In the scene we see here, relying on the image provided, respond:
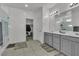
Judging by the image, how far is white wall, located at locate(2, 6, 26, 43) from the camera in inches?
178

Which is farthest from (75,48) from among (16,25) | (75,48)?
(16,25)

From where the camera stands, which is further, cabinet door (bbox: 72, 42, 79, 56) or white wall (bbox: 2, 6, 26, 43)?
white wall (bbox: 2, 6, 26, 43)

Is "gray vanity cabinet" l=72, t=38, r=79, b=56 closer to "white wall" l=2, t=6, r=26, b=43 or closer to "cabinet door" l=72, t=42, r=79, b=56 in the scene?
"cabinet door" l=72, t=42, r=79, b=56

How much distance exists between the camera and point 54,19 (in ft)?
13.7

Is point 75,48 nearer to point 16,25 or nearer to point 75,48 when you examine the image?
point 75,48

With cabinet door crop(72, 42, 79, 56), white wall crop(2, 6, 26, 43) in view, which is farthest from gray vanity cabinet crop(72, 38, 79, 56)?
white wall crop(2, 6, 26, 43)

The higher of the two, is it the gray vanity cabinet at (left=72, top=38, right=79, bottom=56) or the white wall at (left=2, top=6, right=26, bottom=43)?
the white wall at (left=2, top=6, right=26, bottom=43)

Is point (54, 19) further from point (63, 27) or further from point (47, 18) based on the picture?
point (63, 27)

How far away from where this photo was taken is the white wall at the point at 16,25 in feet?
14.8

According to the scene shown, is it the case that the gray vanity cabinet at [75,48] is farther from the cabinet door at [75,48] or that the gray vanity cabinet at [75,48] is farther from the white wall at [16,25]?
the white wall at [16,25]

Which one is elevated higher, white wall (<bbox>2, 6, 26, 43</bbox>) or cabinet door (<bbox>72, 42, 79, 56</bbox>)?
white wall (<bbox>2, 6, 26, 43</bbox>)

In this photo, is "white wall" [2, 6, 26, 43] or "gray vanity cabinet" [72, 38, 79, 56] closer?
"gray vanity cabinet" [72, 38, 79, 56]

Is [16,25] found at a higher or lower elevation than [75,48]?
higher

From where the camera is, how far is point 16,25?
189 inches
